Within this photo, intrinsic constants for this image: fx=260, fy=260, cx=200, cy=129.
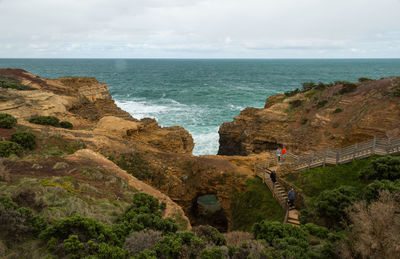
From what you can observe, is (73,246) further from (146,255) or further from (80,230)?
(146,255)

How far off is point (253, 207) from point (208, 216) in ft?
24.3

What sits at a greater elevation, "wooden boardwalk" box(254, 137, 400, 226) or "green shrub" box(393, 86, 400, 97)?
"green shrub" box(393, 86, 400, 97)

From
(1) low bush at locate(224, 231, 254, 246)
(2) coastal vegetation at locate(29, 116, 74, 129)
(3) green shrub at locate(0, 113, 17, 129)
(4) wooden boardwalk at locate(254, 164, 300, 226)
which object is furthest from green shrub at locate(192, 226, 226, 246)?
(2) coastal vegetation at locate(29, 116, 74, 129)

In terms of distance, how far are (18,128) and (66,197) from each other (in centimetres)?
1398

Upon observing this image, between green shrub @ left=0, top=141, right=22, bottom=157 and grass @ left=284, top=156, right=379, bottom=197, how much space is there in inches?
763

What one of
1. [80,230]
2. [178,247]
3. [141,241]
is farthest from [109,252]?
[178,247]

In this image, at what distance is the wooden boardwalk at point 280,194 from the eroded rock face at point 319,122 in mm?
9334

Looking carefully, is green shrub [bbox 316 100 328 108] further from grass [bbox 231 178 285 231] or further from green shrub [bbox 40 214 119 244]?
green shrub [bbox 40 214 119 244]

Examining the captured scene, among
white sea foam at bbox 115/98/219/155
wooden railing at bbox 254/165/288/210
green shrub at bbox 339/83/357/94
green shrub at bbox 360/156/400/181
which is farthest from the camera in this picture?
white sea foam at bbox 115/98/219/155

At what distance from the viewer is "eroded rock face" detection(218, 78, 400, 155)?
1024 inches

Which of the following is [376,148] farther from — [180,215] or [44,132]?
[44,132]

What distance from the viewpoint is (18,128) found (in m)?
21.8

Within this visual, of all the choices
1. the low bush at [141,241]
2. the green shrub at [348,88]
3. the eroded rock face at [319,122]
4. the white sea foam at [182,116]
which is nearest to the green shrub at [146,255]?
the low bush at [141,241]

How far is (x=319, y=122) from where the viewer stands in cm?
3041
